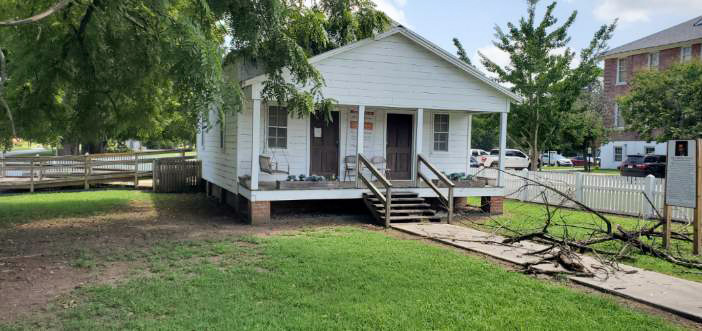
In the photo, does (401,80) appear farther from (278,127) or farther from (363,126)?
(278,127)

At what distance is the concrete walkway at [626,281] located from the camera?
5500 millimetres

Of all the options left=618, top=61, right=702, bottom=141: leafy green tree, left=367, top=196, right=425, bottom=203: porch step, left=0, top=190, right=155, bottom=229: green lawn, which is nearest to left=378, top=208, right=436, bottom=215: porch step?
left=367, top=196, right=425, bottom=203: porch step

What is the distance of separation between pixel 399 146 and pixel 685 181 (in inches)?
289

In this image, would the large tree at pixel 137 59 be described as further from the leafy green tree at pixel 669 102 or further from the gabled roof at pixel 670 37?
the gabled roof at pixel 670 37

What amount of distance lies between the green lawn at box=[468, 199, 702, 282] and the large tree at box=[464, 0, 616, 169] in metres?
4.63

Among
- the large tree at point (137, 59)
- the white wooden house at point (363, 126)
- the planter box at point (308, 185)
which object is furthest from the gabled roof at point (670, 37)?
the planter box at point (308, 185)

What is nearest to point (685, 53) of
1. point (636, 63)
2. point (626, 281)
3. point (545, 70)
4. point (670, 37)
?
point (670, 37)

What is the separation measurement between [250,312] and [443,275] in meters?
2.69

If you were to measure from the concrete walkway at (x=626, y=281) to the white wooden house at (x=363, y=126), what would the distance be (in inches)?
146

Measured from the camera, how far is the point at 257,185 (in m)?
11.2

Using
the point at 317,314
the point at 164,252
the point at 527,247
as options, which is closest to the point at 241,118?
the point at 164,252

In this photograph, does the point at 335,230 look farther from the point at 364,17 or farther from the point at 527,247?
the point at 364,17

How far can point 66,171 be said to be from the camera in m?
19.3

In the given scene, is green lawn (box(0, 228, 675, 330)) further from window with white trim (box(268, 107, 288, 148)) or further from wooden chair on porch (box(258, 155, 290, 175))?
window with white trim (box(268, 107, 288, 148))
